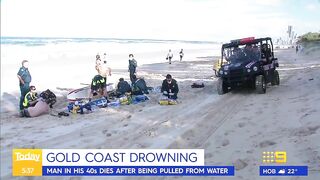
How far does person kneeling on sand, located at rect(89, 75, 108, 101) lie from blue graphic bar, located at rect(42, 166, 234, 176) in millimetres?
6281

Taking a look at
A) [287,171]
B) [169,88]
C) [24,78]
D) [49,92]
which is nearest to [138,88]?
[169,88]

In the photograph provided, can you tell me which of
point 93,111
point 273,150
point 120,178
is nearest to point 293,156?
point 273,150

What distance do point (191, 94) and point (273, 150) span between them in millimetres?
6567

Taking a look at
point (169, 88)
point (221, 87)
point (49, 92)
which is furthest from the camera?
point (221, 87)

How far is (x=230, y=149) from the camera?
4.97m

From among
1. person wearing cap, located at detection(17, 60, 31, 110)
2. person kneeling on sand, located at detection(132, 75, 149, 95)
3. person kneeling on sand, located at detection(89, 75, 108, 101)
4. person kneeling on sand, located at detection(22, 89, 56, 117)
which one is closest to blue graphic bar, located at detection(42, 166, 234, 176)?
person kneeling on sand, located at detection(22, 89, 56, 117)

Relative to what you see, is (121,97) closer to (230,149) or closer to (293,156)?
(230,149)

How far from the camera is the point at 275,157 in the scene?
4.16m

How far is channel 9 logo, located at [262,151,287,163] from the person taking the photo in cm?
407

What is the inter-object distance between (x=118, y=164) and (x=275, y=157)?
67.3 inches

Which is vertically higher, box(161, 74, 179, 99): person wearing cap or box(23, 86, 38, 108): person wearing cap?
box(161, 74, 179, 99): person wearing cap

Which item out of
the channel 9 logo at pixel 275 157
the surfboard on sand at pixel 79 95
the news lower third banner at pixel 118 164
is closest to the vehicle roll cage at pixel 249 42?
the surfboard on sand at pixel 79 95

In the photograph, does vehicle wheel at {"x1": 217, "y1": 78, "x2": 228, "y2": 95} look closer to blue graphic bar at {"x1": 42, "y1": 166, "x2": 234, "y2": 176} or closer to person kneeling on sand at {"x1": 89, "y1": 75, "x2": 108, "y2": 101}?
person kneeling on sand at {"x1": 89, "y1": 75, "x2": 108, "y2": 101}

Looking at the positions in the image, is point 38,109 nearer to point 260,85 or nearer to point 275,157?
point 260,85
